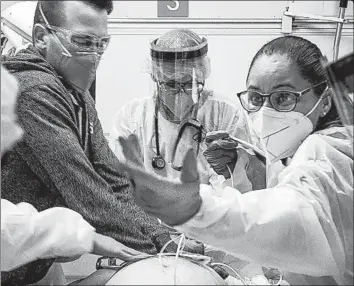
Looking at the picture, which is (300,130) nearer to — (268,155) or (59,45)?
(268,155)

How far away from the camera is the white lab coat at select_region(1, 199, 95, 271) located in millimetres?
1019

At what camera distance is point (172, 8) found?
1.22m

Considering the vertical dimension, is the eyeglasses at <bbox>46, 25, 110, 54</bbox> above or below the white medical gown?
above

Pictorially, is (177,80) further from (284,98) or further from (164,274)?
(164,274)

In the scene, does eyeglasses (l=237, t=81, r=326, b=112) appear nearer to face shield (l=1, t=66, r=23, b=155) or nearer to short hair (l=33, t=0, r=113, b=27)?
short hair (l=33, t=0, r=113, b=27)

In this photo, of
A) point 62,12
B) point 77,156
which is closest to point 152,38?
point 62,12

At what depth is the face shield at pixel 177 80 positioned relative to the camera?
1.16 meters

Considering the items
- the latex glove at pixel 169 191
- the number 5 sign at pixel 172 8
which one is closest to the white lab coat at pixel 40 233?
the latex glove at pixel 169 191

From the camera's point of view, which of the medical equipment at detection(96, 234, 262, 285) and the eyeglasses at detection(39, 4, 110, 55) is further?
the eyeglasses at detection(39, 4, 110, 55)

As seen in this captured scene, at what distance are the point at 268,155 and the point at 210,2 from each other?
1.19ft

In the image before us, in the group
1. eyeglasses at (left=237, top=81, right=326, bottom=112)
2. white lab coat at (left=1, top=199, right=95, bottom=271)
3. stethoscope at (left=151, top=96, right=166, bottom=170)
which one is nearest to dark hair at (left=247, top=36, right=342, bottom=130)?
eyeglasses at (left=237, top=81, right=326, bottom=112)

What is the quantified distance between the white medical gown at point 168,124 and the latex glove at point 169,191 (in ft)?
0.62

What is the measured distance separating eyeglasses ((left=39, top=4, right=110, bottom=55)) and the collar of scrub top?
0.38ft

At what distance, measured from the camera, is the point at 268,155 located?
1.18 metres
